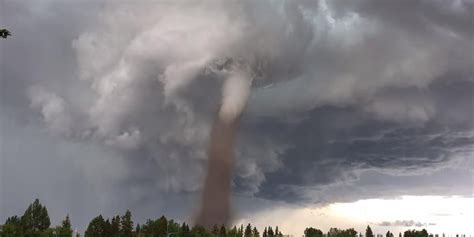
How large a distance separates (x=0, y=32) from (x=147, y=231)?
18216 cm

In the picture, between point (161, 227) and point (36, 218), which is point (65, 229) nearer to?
point (36, 218)

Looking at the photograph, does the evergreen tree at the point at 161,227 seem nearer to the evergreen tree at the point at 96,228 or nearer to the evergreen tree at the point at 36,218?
the evergreen tree at the point at 96,228

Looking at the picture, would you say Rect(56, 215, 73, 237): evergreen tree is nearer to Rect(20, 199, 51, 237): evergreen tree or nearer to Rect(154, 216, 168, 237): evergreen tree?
Rect(20, 199, 51, 237): evergreen tree

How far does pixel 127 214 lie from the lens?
179875 mm

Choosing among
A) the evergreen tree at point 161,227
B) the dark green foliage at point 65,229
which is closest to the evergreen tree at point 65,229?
the dark green foliage at point 65,229

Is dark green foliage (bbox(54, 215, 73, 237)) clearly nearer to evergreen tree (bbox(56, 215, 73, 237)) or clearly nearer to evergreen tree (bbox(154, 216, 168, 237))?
evergreen tree (bbox(56, 215, 73, 237))

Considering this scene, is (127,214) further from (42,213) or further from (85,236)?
(42,213)

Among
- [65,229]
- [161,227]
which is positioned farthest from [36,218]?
[161,227]

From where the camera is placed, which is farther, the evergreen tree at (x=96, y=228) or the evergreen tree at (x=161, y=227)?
the evergreen tree at (x=161, y=227)

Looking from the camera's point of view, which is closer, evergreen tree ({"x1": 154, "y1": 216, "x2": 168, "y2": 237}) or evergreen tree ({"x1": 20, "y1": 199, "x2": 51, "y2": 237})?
evergreen tree ({"x1": 20, "y1": 199, "x2": 51, "y2": 237})

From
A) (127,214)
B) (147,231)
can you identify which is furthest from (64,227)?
(147,231)

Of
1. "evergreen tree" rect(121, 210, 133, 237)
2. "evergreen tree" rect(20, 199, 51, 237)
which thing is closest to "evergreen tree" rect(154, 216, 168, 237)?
"evergreen tree" rect(121, 210, 133, 237)

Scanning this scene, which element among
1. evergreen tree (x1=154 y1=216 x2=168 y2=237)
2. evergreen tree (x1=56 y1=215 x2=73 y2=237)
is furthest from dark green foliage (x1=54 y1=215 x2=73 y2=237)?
evergreen tree (x1=154 y1=216 x2=168 y2=237)

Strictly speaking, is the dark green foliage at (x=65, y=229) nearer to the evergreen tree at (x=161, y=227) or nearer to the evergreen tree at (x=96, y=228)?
the evergreen tree at (x=96, y=228)
